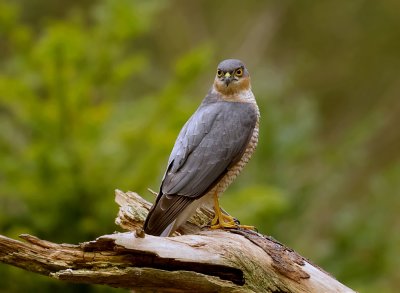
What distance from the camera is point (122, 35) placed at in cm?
659

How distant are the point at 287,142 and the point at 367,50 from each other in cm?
586

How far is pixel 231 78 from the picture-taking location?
5.62 metres

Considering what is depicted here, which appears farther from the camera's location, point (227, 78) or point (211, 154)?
point (227, 78)

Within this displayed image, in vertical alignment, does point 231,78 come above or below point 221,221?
above

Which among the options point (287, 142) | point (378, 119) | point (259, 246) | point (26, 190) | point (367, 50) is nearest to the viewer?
point (259, 246)

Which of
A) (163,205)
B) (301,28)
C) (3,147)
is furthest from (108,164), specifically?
(301,28)

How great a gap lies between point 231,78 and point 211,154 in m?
0.79

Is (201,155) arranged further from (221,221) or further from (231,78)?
(231,78)

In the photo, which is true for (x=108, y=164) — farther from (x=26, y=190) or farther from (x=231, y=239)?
(x=231, y=239)

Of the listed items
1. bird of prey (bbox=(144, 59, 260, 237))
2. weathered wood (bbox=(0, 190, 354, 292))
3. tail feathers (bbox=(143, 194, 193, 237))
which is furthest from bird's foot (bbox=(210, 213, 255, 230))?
tail feathers (bbox=(143, 194, 193, 237))

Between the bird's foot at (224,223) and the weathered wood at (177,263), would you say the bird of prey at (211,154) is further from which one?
the weathered wood at (177,263)

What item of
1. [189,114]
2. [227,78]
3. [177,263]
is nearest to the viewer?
[177,263]

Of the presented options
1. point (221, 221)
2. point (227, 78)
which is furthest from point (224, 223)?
point (227, 78)

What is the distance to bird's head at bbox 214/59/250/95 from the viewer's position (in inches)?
221
